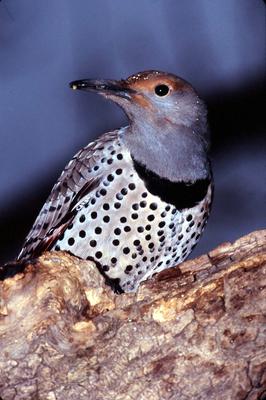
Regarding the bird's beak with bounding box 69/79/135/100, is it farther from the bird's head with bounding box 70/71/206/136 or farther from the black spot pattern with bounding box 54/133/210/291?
the black spot pattern with bounding box 54/133/210/291

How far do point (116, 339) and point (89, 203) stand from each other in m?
1.39

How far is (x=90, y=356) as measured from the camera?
2986mm

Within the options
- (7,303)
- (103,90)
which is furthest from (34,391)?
(103,90)

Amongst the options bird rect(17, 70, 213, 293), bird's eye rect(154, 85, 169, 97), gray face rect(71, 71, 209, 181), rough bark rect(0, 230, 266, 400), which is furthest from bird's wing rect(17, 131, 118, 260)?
rough bark rect(0, 230, 266, 400)

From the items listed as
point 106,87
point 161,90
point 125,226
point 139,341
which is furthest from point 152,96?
point 139,341

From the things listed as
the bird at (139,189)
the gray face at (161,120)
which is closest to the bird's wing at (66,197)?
the bird at (139,189)

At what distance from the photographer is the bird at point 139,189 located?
4.21m

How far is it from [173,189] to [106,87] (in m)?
0.59

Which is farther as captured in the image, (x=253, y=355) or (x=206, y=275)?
(x=206, y=275)

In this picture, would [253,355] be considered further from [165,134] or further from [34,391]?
[165,134]

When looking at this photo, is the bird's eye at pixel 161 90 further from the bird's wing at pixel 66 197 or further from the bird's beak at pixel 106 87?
the bird's wing at pixel 66 197

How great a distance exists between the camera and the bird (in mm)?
4207

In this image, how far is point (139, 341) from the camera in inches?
118

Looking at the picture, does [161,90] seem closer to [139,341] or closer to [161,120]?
[161,120]
